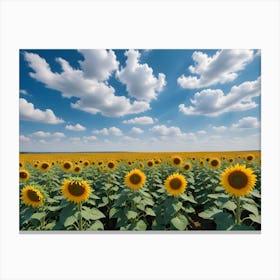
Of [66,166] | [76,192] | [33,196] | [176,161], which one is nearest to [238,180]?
[176,161]

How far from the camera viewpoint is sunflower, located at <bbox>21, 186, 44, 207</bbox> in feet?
11.8

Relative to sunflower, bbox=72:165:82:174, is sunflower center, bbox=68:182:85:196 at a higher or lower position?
lower

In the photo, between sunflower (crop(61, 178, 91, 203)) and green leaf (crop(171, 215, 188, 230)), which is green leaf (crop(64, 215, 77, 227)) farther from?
green leaf (crop(171, 215, 188, 230))

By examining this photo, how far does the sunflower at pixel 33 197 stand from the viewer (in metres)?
3.60

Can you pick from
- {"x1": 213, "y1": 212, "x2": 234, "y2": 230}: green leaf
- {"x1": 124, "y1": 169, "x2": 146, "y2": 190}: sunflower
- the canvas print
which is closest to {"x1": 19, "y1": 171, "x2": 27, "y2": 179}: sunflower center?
the canvas print

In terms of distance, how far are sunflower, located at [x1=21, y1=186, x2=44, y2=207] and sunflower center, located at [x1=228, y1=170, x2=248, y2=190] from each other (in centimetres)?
245

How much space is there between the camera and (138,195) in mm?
4059

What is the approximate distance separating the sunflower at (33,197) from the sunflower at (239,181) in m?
2.38
